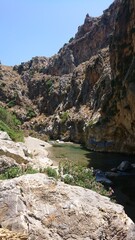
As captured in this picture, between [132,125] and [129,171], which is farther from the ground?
[132,125]

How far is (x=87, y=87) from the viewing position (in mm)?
93562

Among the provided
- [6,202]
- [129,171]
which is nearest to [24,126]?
[129,171]

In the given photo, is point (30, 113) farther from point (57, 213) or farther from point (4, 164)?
point (57, 213)

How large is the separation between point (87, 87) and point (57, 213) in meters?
83.7

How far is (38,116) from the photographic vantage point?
122 m

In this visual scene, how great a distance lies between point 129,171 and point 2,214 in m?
29.9

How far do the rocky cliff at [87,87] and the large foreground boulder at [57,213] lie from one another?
4284cm

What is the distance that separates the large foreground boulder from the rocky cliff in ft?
141

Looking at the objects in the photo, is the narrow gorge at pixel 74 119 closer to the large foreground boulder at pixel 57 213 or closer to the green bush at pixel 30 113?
the large foreground boulder at pixel 57 213

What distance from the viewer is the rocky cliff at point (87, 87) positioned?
61.8 m

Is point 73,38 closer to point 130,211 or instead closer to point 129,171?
point 129,171

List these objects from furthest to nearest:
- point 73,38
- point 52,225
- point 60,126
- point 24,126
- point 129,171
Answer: point 73,38 → point 24,126 → point 60,126 → point 129,171 → point 52,225

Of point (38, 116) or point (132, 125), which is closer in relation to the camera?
point (132, 125)

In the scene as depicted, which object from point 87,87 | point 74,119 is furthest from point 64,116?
point 87,87
